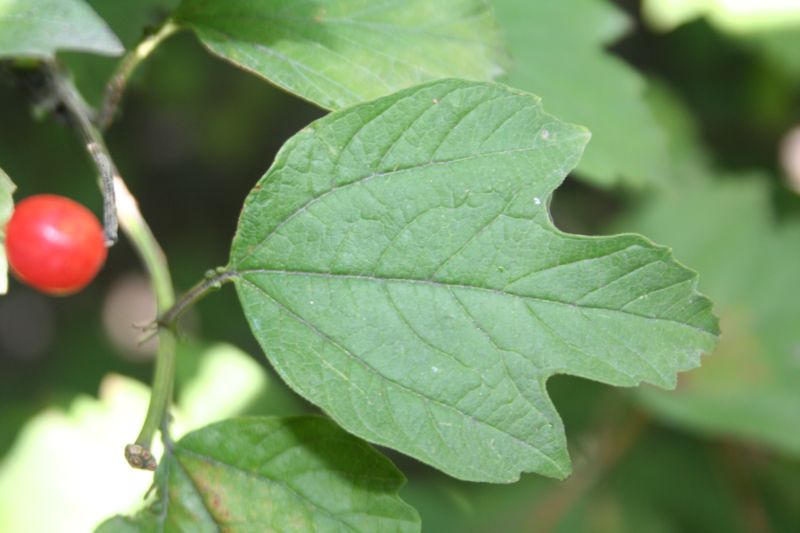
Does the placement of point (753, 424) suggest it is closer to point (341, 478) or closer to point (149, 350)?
point (341, 478)

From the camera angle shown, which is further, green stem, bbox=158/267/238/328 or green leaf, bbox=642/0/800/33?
green leaf, bbox=642/0/800/33

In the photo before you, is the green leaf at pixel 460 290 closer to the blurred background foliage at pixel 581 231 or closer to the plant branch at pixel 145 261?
the plant branch at pixel 145 261

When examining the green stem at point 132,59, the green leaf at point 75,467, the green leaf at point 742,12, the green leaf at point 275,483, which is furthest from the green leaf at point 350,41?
the green leaf at point 742,12

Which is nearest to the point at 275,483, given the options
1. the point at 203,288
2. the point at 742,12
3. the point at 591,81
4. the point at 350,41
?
the point at 203,288

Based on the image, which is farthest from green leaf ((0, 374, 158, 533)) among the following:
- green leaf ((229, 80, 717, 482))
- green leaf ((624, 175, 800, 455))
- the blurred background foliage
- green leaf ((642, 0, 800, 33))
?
green leaf ((642, 0, 800, 33))

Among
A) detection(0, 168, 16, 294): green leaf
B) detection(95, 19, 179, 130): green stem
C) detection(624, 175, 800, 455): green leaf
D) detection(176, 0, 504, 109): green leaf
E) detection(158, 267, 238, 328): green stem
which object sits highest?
detection(176, 0, 504, 109): green leaf

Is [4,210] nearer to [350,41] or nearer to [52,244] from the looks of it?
[52,244]

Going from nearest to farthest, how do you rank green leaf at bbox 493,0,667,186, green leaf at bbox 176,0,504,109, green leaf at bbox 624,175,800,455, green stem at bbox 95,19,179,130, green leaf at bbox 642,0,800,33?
green leaf at bbox 176,0,504,109 < green stem at bbox 95,19,179,130 < green leaf at bbox 493,0,667,186 < green leaf at bbox 624,175,800,455 < green leaf at bbox 642,0,800,33

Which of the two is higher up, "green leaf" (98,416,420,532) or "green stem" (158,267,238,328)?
"green stem" (158,267,238,328)

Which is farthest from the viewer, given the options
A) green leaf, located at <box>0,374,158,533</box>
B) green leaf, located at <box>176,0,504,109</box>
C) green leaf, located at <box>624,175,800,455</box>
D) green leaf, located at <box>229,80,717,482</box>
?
green leaf, located at <box>624,175,800,455</box>

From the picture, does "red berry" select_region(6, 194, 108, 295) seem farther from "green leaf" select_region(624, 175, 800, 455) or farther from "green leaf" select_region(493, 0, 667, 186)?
"green leaf" select_region(624, 175, 800, 455)
